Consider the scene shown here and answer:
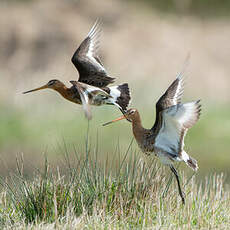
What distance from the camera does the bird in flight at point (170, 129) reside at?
233 inches

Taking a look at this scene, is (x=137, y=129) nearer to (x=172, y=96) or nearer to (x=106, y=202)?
(x=172, y=96)

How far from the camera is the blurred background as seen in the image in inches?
636

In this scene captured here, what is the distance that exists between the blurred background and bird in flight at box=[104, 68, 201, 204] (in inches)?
346

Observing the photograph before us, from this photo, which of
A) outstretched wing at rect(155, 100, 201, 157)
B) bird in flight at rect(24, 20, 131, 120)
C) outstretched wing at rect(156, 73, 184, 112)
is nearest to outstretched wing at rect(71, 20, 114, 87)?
bird in flight at rect(24, 20, 131, 120)

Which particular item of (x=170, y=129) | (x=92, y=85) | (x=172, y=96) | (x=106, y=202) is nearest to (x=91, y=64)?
(x=92, y=85)

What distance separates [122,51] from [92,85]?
13606 millimetres

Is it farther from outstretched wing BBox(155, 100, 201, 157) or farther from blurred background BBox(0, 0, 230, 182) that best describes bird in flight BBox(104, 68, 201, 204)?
blurred background BBox(0, 0, 230, 182)

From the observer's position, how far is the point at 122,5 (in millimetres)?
22062

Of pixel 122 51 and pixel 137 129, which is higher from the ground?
pixel 122 51

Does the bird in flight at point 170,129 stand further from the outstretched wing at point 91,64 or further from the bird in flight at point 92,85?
the outstretched wing at point 91,64

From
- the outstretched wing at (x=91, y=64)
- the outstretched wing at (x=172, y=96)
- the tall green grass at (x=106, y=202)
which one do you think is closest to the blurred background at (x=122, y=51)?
the outstretched wing at (x=91, y=64)

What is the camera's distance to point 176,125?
6.09 metres

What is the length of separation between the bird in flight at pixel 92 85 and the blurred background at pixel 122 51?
24.9ft

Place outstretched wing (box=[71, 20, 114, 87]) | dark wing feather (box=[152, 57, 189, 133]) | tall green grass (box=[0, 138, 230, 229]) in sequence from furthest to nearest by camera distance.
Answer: outstretched wing (box=[71, 20, 114, 87]) < dark wing feather (box=[152, 57, 189, 133]) < tall green grass (box=[0, 138, 230, 229])
